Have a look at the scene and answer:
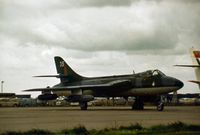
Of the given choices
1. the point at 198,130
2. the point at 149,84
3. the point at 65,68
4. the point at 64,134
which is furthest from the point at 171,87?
the point at 64,134

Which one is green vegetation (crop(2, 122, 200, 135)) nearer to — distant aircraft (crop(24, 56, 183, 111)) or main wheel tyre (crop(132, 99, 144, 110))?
distant aircraft (crop(24, 56, 183, 111))

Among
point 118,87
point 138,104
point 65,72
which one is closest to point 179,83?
point 138,104

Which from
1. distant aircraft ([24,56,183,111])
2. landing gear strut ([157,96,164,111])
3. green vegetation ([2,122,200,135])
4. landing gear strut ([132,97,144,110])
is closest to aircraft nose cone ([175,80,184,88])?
distant aircraft ([24,56,183,111])

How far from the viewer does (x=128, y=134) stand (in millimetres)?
11875

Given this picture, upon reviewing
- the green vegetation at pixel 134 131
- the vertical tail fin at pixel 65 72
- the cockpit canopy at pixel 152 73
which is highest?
the vertical tail fin at pixel 65 72

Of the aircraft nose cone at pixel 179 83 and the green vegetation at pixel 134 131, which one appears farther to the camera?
the aircraft nose cone at pixel 179 83

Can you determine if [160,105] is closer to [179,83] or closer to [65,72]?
[179,83]

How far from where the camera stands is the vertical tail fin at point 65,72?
40.6m

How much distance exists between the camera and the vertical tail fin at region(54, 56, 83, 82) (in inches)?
1598

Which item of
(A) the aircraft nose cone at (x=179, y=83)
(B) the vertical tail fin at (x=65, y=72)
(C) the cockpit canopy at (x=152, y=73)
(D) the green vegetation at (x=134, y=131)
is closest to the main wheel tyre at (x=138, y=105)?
(C) the cockpit canopy at (x=152, y=73)

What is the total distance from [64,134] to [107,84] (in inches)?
904

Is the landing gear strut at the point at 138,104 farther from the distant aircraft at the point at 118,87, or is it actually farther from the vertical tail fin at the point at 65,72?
the vertical tail fin at the point at 65,72

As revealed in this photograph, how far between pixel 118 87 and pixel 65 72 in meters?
9.22

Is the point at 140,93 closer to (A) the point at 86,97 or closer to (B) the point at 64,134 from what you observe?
(A) the point at 86,97
